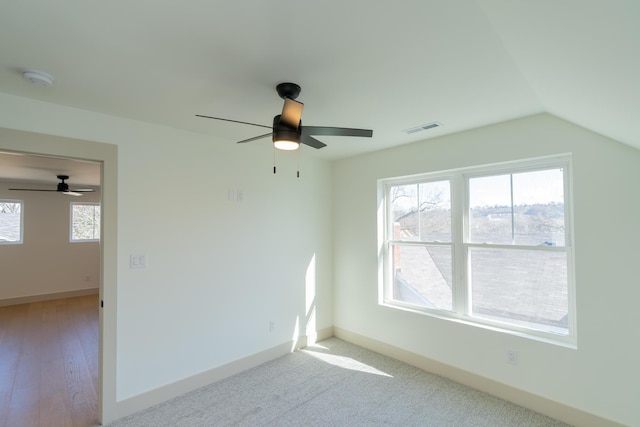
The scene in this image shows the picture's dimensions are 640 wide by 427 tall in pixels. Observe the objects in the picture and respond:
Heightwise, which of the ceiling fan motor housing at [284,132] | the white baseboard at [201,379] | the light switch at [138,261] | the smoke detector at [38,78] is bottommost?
the white baseboard at [201,379]

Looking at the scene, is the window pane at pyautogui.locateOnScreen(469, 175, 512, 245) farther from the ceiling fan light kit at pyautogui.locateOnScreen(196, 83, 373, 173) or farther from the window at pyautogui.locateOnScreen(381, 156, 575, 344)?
the ceiling fan light kit at pyautogui.locateOnScreen(196, 83, 373, 173)

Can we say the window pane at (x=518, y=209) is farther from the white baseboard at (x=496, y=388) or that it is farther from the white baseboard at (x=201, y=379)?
the white baseboard at (x=201, y=379)

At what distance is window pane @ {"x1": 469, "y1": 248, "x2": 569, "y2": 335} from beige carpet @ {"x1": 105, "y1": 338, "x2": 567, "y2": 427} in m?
0.78

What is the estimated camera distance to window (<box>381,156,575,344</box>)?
2.72 metres

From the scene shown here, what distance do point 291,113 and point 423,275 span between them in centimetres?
268

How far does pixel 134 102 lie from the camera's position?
238 cm

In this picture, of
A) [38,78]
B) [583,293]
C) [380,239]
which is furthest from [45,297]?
[583,293]

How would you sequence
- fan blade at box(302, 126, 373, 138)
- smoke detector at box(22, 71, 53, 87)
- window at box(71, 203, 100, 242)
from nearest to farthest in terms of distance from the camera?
smoke detector at box(22, 71, 53, 87) < fan blade at box(302, 126, 373, 138) < window at box(71, 203, 100, 242)

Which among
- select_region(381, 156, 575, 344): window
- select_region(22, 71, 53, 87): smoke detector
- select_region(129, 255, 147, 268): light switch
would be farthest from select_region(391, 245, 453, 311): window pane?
select_region(22, 71, 53, 87): smoke detector

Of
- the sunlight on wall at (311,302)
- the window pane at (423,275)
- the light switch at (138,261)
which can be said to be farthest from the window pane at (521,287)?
the light switch at (138,261)

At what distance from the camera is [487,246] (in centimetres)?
312

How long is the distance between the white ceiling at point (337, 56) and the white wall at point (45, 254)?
6160mm

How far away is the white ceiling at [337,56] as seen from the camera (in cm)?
132

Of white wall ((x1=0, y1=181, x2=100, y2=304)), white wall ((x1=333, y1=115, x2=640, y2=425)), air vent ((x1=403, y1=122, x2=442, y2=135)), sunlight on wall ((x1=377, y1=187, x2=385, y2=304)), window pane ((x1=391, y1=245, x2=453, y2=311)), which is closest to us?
white wall ((x1=333, y1=115, x2=640, y2=425))
